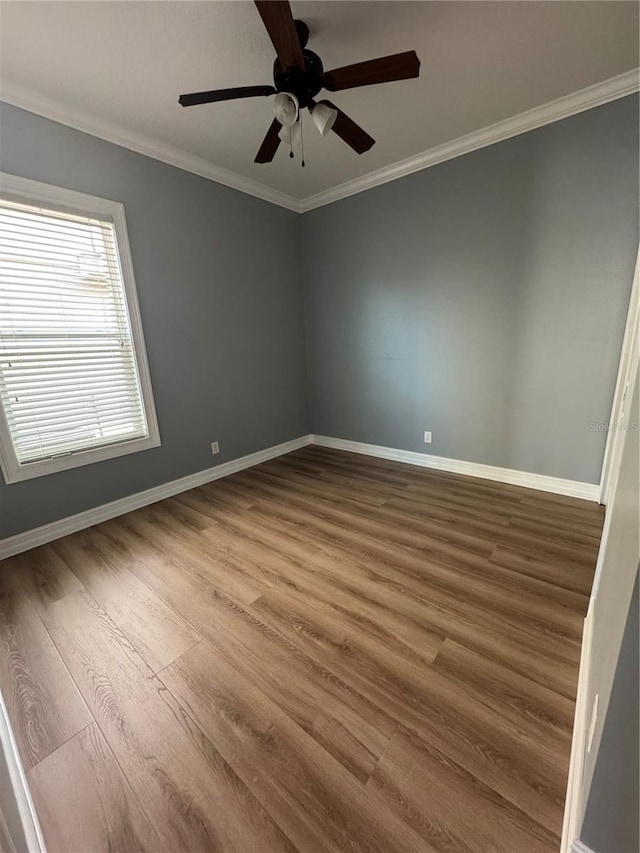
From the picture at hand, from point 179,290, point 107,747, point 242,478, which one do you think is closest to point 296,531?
point 242,478

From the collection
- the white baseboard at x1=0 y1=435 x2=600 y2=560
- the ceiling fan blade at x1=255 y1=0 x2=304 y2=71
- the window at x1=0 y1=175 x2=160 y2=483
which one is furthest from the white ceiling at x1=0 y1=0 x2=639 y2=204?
the white baseboard at x1=0 y1=435 x2=600 y2=560

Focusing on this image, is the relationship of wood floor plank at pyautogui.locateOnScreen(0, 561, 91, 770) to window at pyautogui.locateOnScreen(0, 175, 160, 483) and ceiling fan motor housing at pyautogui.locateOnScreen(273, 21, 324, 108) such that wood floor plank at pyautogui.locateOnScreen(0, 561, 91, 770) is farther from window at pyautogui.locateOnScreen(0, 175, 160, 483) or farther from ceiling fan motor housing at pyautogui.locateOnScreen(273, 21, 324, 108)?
ceiling fan motor housing at pyautogui.locateOnScreen(273, 21, 324, 108)

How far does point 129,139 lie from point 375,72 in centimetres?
195

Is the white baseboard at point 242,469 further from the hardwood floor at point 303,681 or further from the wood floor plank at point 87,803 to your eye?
the wood floor plank at point 87,803

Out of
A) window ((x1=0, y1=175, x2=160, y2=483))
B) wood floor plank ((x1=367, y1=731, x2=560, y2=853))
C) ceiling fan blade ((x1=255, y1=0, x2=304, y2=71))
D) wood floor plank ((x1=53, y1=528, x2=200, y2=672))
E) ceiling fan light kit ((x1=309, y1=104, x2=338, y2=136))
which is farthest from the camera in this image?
window ((x1=0, y1=175, x2=160, y2=483))

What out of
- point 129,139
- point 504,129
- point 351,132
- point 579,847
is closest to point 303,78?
point 351,132

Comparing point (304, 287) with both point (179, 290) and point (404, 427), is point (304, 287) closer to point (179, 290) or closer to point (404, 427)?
point (179, 290)

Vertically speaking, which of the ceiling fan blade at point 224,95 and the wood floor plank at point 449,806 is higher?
the ceiling fan blade at point 224,95

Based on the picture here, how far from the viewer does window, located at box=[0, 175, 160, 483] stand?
2.12 m

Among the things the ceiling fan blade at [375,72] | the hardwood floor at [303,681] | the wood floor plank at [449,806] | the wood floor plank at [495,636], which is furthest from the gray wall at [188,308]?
the wood floor plank at [449,806]

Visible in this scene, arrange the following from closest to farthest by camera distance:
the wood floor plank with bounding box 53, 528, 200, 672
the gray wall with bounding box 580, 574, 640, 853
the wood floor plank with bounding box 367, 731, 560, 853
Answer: the gray wall with bounding box 580, 574, 640, 853, the wood floor plank with bounding box 367, 731, 560, 853, the wood floor plank with bounding box 53, 528, 200, 672

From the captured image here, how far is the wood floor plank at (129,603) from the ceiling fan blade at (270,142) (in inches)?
102

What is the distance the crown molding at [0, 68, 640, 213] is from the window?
45 cm

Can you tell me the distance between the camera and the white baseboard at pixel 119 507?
2.26 metres
